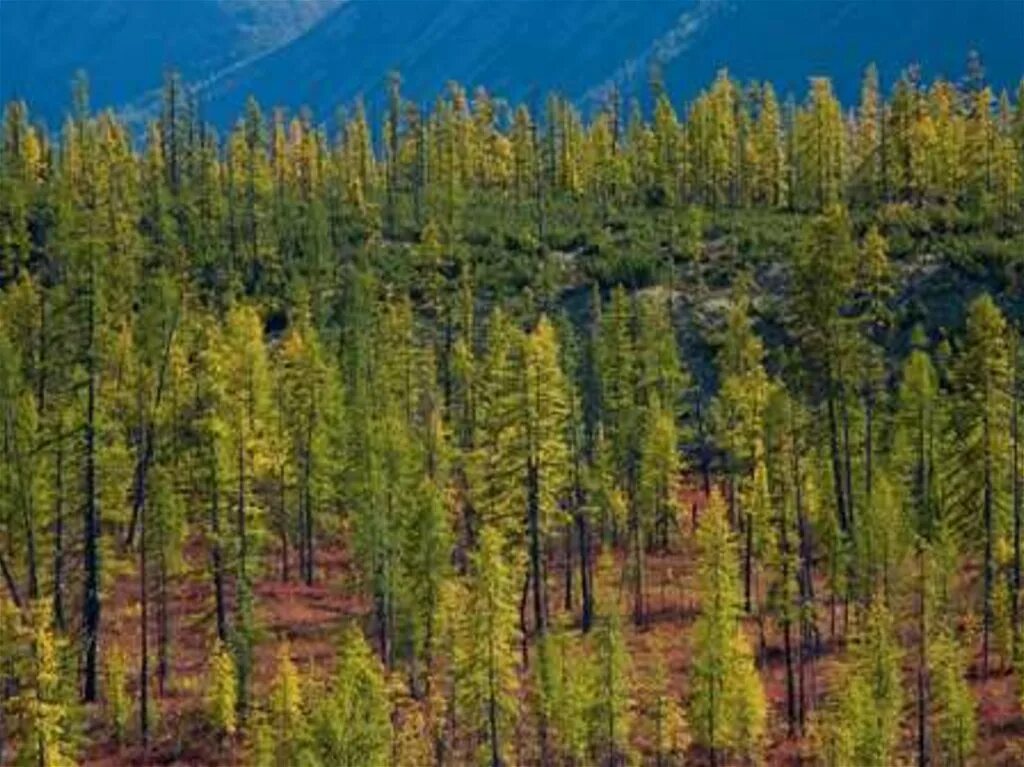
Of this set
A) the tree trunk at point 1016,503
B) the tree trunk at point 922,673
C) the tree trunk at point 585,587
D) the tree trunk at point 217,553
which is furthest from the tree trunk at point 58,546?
the tree trunk at point 1016,503

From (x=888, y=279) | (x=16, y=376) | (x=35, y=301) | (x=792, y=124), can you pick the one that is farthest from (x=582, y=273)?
(x=16, y=376)

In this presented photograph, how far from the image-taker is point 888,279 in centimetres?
11931

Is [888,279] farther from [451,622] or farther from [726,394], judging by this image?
[451,622]

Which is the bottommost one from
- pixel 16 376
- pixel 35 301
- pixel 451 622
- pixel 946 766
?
pixel 946 766

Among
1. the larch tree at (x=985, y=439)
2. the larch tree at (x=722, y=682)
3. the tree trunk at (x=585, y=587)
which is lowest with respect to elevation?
the larch tree at (x=722, y=682)

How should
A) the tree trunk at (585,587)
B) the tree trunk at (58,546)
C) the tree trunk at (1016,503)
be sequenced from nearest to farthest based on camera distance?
the tree trunk at (58,546)
the tree trunk at (1016,503)
the tree trunk at (585,587)

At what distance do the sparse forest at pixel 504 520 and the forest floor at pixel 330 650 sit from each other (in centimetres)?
21

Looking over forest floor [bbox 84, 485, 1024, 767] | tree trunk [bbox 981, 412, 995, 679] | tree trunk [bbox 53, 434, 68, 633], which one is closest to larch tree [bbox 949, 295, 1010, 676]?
tree trunk [bbox 981, 412, 995, 679]

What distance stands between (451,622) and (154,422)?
19997mm

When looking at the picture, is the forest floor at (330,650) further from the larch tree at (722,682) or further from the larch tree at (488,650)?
the larch tree at (488,650)

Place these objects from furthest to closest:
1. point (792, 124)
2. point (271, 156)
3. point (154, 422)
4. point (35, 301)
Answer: point (271, 156) < point (792, 124) < point (35, 301) < point (154, 422)

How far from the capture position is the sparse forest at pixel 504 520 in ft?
199

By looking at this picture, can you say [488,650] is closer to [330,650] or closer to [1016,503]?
[330,650]

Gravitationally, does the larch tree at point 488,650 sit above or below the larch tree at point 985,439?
below
